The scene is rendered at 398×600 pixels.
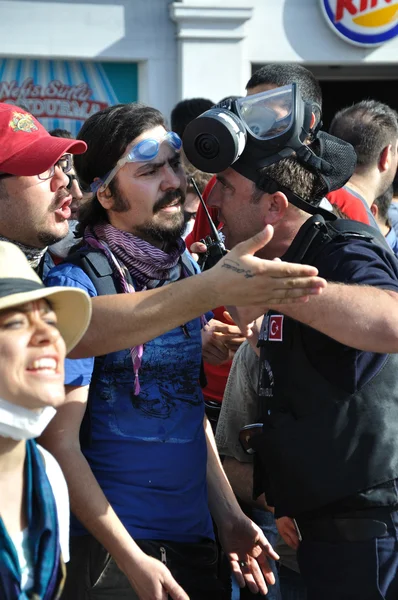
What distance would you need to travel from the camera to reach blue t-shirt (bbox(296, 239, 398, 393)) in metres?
2.51

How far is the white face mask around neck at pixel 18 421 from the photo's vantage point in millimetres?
2006

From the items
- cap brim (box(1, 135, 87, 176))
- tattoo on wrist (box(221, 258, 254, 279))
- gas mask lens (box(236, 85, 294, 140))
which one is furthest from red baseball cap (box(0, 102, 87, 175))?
tattoo on wrist (box(221, 258, 254, 279))

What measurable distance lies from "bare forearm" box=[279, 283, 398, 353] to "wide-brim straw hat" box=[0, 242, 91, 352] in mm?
581

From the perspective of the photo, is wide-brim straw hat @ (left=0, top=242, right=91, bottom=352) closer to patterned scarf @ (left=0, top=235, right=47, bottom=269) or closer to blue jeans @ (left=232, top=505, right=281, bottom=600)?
patterned scarf @ (left=0, top=235, right=47, bottom=269)

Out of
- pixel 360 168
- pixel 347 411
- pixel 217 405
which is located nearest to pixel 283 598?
pixel 217 405

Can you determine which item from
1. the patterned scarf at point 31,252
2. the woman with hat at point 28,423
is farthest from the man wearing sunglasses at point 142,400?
the woman with hat at point 28,423

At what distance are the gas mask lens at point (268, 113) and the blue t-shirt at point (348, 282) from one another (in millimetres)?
420

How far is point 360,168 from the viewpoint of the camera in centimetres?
481

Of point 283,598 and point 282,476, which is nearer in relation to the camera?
point 282,476

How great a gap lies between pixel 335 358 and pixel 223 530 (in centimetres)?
81

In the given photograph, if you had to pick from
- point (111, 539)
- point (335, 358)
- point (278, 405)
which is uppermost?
point (335, 358)

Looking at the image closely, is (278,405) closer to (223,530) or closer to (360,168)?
(223,530)

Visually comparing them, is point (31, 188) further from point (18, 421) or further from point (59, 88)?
point (59, 88)

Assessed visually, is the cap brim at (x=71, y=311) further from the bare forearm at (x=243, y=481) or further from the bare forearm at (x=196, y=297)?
the bare forearm at (x=243, y=481)
